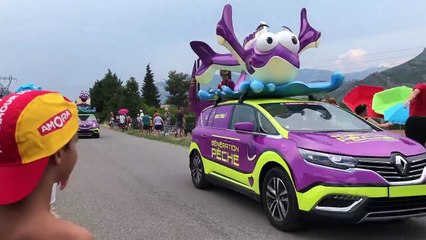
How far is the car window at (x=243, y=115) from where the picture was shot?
6672 mm

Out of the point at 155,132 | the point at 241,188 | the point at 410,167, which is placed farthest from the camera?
the point at 155,132

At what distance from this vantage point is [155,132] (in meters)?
29.6

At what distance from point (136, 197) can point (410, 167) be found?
15.2ft

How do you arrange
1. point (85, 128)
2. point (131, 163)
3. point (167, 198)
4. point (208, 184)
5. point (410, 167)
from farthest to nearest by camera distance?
point (85, 128), point (131, 163), point (208, 184), point (167, 198), point (410, 167)

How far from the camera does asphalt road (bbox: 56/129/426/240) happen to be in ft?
17.9

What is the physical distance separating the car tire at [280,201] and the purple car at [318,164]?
0.04 feet

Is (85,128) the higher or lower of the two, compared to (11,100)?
lower

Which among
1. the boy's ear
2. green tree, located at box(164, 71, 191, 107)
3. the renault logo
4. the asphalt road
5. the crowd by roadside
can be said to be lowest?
green tree, located at box(164, 71, 191, 107)

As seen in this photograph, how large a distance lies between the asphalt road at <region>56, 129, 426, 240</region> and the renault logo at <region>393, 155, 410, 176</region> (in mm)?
857

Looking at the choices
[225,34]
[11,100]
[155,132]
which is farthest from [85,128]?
[11,100]

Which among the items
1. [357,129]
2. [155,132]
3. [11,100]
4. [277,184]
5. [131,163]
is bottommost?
[155,132]

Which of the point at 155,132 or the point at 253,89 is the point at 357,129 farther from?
the point at 155,132

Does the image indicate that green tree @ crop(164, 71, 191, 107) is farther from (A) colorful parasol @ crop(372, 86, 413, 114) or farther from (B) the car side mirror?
(B) the car side mirror

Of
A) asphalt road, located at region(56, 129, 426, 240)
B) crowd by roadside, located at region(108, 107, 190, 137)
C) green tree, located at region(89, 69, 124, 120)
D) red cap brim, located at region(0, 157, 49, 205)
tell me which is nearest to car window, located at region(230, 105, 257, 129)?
asphalt road, located at region(56, 129, 426, 240)
